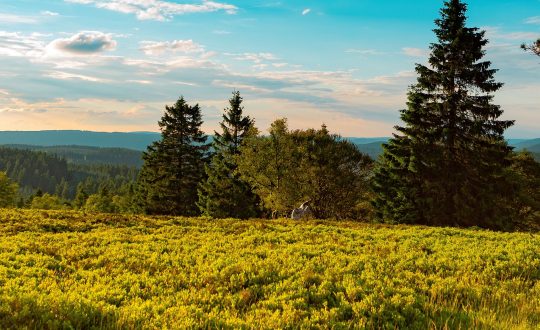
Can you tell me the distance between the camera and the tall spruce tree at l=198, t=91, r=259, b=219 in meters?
52.6

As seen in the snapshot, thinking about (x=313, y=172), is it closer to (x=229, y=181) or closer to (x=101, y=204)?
(x=229, y=181)

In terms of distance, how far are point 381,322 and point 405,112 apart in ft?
110

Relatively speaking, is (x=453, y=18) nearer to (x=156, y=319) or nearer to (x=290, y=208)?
(x=290, y=208)

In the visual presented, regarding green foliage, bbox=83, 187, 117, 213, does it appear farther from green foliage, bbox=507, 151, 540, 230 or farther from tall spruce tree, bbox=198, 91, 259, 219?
green foliage, bbox=507, 151, 540, 230

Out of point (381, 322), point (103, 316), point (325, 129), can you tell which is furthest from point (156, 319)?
point (325, 129)

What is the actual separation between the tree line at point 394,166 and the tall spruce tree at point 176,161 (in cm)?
14

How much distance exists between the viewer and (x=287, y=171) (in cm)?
4634

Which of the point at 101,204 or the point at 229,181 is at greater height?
the point at 229,181

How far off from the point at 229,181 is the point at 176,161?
32.5 feet

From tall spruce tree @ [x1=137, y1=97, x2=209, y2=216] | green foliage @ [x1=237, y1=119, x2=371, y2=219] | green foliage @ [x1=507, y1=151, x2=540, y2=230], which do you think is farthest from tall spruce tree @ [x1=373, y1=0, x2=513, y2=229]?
tall spruce tree @ [x1=137, y1=97, x2=209, y2=216]

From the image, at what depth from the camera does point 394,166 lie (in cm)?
3981

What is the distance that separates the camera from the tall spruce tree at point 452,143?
1428 inches

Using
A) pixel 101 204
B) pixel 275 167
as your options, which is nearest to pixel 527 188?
pixel 275 167

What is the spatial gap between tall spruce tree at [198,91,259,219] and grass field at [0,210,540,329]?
36937 mm
